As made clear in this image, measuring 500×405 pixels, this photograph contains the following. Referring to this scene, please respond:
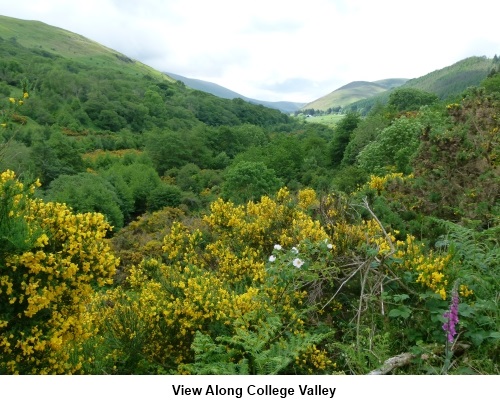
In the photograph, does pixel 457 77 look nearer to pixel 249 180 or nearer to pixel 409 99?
pixel 409 99

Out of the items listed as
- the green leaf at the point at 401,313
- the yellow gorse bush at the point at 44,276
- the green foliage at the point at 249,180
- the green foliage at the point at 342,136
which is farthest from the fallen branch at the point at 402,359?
the green foliage at the point at 342,136

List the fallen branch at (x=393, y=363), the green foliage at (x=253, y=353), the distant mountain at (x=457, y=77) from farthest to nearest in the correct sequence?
1. the distant mountain at (x=457, y=77)
2. the green foliage at (x=253, y=353)
3. the fallen branch at (x=393, y=363)

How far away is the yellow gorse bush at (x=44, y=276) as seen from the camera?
4.07 m

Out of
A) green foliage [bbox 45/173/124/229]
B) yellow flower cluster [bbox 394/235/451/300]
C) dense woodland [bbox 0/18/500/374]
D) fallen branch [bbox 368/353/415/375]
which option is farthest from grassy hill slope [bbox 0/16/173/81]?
fallen branch [bbox 368/353/415/375]


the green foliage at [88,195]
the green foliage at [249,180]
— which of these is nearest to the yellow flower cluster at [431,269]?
the green foliage at [249,180]

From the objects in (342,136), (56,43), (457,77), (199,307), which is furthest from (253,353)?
(56,43)

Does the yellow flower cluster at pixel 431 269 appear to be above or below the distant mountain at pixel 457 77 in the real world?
below

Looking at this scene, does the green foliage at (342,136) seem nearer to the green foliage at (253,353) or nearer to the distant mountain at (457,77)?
the green foliage at (253,353)

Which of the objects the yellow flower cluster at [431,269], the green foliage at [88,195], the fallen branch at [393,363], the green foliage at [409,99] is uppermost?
the green foliage at [409,99]

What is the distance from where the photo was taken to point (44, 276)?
4336mm

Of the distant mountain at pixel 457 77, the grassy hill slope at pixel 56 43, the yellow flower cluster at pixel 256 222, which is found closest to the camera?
the yellow flower cluster at pixel 256 222

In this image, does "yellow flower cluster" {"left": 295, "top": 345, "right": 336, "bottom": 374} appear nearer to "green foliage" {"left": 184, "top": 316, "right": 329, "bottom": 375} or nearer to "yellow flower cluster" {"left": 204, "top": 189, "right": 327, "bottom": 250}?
"green foliage" {"left": 184, "top": 316, "right": 329, "bottom": 375}

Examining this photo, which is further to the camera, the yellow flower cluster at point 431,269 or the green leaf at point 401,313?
the yellow flower cluster at point 431,269

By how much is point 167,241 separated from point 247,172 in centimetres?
3348
